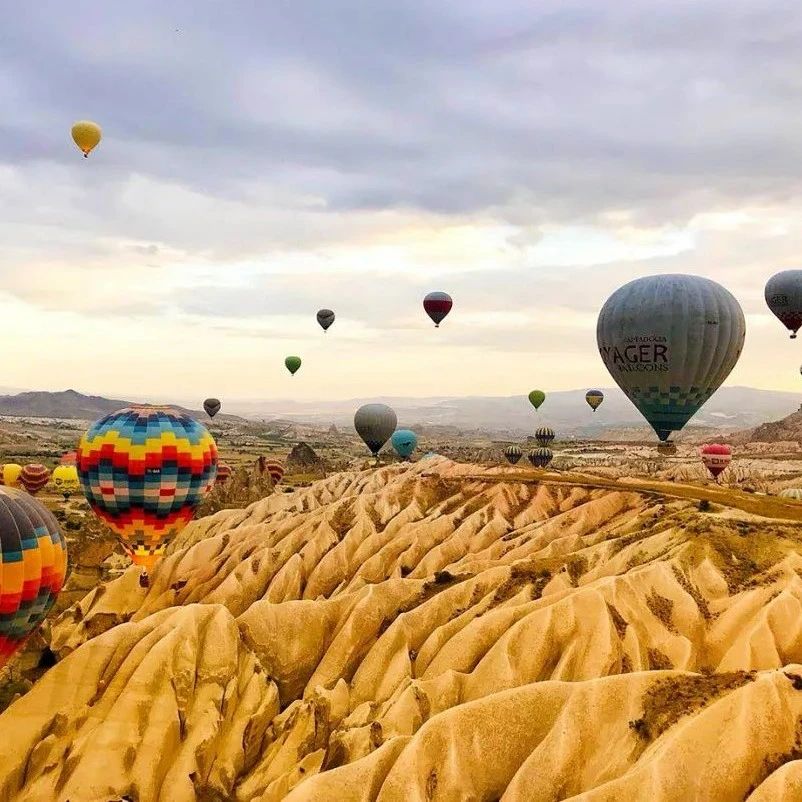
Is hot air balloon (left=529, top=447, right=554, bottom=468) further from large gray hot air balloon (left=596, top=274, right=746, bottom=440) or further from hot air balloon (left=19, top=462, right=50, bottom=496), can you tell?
hot air balloon (left=19, top=462, right=50, bottom=496)

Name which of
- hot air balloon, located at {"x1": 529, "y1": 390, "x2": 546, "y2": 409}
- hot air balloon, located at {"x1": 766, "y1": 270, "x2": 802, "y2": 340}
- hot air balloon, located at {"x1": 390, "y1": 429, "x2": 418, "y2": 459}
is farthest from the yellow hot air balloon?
hot air balloon, located at {"x1": 529, "y1": 390, "x2": 546, "y2": 409}

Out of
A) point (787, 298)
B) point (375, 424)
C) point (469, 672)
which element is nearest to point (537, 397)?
point (375, 424)

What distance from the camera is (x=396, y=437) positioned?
104625 mm

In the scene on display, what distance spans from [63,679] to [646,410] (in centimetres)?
3659

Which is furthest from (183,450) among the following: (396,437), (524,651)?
(396,437)

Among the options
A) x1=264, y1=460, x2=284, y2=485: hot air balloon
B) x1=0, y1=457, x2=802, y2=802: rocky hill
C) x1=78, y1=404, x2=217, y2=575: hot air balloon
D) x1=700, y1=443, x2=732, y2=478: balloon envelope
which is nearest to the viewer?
x1=0, y1=457, x2=802, y2=802: rocky hill

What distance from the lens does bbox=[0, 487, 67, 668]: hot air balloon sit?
2558 cm

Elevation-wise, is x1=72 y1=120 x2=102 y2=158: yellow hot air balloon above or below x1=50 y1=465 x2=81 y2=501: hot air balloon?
above

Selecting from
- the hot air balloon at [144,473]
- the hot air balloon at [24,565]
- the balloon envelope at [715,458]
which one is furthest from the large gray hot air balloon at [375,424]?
the hot air balloon at [24,565]

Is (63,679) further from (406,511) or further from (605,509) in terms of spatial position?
(605,509)

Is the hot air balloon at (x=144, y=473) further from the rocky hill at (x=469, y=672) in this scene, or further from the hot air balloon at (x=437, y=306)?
the hot air balloon at (x=437, y=306)

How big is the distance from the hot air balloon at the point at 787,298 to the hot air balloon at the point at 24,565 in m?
74.3

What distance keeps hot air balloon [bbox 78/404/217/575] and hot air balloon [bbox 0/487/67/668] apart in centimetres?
1130

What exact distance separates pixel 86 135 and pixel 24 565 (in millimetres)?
42761
